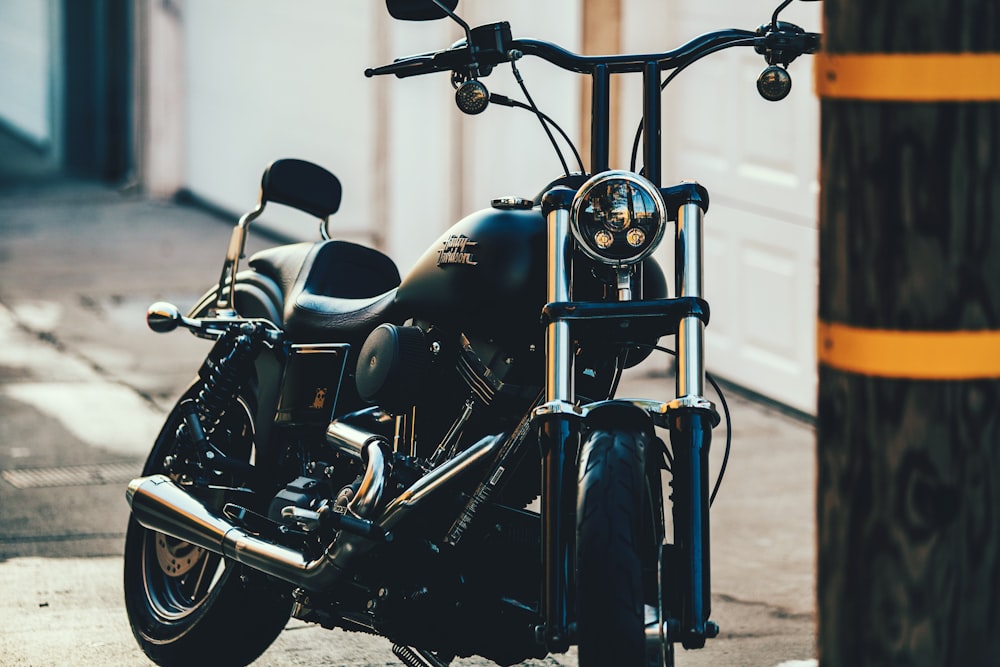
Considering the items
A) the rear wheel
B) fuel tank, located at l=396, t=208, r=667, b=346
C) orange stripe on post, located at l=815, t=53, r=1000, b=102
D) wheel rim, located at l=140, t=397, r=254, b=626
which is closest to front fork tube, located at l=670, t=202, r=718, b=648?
fuel tank, located at l=396, t=208, r=667, b=346

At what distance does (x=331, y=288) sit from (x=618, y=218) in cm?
141

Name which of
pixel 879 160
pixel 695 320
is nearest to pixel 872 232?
pixel 879 160

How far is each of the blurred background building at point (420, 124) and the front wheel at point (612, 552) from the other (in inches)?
176

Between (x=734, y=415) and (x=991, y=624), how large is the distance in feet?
17.3

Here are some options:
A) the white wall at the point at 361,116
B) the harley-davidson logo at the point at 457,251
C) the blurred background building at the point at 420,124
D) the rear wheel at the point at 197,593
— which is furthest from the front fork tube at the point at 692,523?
the white wall at the point at 361,116

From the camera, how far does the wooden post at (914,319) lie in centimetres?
241

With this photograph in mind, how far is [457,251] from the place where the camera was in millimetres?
3740

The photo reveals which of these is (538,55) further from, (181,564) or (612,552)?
(181,564)

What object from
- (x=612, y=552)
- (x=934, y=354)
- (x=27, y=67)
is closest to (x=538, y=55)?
(x=612, y=552)

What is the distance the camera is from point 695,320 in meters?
3.29

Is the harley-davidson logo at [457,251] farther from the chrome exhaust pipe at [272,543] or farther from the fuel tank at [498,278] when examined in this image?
the chrome exhaust pipe at [272,543]

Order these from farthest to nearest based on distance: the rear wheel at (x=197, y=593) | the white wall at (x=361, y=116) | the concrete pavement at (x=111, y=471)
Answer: the white wall at (x=361, y=116), the concrete pavement at (x=111, y=471), the rear wheel at (x=197, y=593)

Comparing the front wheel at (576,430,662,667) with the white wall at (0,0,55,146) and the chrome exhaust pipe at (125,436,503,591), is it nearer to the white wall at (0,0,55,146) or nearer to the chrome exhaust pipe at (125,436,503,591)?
the chrome exhaust pipe at (125,436,503,591)

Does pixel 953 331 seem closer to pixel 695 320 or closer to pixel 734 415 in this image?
pixel 695 320
